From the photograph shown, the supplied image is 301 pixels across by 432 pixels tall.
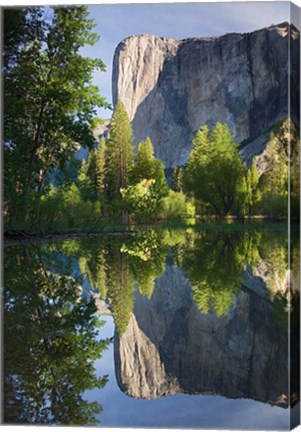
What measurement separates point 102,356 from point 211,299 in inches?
26.1

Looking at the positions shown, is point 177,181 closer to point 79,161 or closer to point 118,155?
point 118,155

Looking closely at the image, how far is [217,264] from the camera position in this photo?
11.3ft

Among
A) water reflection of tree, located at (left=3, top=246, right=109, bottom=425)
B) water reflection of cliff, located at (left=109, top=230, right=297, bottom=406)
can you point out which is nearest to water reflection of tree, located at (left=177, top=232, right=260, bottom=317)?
water reflection of cliff, located at (left=109, top=230, right=297, bottom=406)

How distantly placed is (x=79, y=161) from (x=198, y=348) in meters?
1.39

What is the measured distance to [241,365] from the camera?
10.3 ft

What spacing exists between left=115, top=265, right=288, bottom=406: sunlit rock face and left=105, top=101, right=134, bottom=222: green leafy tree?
1.88ft

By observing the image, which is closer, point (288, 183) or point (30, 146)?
point (288, 183)

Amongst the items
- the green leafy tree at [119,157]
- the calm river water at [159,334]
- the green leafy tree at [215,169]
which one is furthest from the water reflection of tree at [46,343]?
the green leafy tree at [215,169]

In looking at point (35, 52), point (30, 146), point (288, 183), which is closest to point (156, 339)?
point (288, 183)

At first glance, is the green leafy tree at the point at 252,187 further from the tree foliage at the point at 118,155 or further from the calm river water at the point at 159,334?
the tree foliage at the point at 118,155

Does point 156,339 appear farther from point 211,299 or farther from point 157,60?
point 157,60

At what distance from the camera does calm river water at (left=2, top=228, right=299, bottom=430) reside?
304cm

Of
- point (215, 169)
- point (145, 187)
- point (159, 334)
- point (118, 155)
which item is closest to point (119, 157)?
point (118, 155)

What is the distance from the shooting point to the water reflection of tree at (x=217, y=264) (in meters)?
3.39
